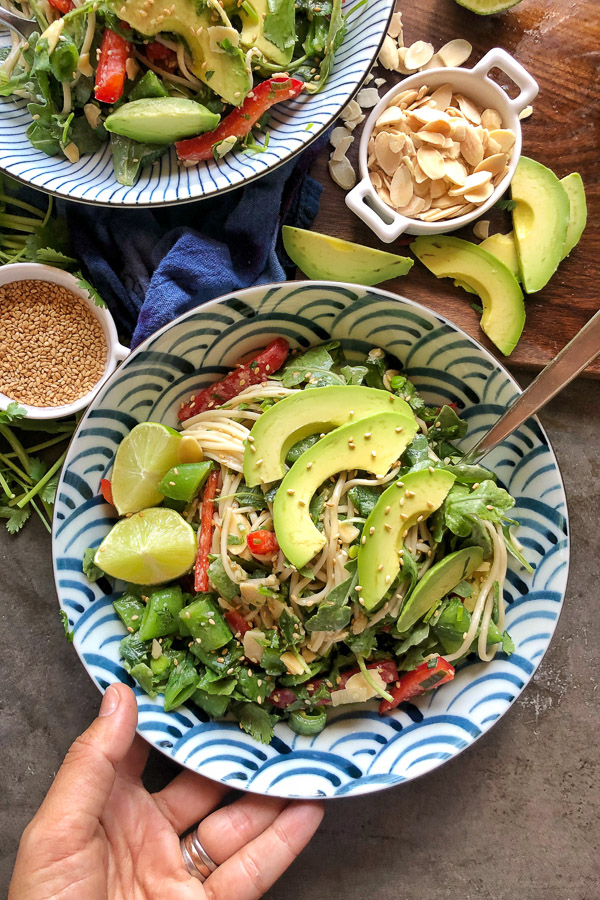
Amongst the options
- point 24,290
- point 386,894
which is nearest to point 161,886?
point 386,894

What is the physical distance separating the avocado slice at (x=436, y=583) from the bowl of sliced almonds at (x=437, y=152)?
1.08 metres

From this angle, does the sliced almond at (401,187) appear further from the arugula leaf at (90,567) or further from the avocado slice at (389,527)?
the arugula leaf at (90,567)

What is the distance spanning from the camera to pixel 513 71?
2.18m

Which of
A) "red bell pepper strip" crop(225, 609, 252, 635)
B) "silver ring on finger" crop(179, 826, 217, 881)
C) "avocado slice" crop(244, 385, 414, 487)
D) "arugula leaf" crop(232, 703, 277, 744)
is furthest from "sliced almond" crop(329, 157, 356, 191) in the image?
"silver ring on finger" crop(179, 826, 217, 881)

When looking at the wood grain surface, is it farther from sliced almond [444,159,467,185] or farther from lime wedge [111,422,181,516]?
lime wedge [111,422,181,516]

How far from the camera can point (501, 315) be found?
233 cm

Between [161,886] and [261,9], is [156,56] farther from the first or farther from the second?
[161,886]

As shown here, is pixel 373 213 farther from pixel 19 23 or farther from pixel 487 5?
pixel 19 23

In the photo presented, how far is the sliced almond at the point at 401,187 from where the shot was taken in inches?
88.0

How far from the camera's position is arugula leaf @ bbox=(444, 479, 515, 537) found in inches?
74.4

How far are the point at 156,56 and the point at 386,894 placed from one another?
9.98ft

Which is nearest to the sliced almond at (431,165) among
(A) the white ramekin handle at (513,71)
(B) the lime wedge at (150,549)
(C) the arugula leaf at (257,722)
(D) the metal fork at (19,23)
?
(A) the white ramekin handle at (513,71)

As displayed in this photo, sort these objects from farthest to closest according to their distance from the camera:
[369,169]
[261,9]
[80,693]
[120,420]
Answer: [80,693]
[369,169]
[120,420]
[261,9]

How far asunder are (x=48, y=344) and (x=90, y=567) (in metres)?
0.86
